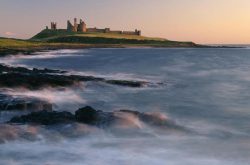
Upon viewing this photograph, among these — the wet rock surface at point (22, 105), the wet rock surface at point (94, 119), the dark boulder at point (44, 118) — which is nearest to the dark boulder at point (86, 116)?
the wet rock surface at point (94, 119)

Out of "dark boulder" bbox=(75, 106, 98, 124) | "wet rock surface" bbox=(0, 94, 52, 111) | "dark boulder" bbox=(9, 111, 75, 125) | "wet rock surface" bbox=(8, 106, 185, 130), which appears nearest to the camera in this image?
"dark boulder" bbox=(9, 111, 75, 125)

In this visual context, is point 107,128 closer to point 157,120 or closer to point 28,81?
point 157,120

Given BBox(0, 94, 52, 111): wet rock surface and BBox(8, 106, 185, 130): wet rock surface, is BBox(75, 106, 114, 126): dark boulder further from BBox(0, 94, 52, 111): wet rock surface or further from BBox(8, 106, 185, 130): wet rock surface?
BBox(0, 94, 52, 111): wet rock surface

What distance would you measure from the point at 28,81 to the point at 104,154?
13653 millimetres

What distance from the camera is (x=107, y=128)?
1567 centimetres

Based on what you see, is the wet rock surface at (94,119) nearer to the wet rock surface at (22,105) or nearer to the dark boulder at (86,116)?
the dark boulder at (86,116)

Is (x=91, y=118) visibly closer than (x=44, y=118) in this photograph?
No

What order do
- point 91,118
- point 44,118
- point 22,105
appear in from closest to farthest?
point 44,118
point 91,118
point 22,105

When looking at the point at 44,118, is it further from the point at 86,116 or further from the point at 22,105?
the point at 22,105

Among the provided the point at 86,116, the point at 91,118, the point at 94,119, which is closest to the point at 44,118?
the point at 86,116

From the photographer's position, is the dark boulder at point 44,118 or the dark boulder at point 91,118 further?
the dark boulder at point 91,118

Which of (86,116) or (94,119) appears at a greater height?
(86,116)

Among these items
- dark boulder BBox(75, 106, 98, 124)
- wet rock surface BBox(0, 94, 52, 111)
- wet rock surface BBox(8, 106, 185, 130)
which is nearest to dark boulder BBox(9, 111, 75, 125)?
wet rock surface BBox(8, 106, 185, 130)

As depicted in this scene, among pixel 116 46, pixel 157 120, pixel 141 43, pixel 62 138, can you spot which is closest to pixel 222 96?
pixel 157 120
